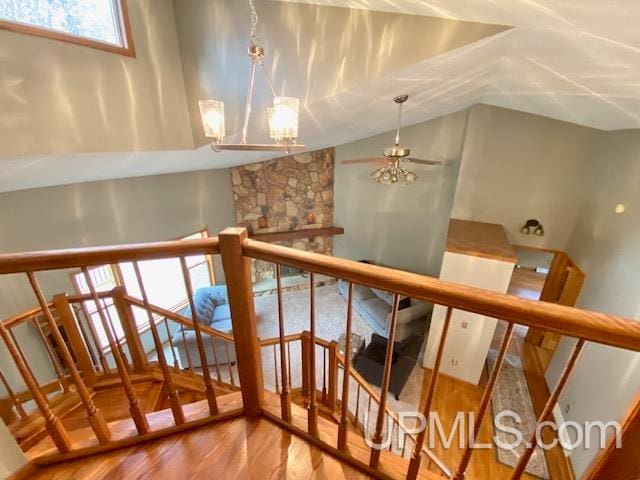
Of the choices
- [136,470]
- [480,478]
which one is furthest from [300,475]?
[480,478]

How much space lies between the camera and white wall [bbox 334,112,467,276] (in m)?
5.05

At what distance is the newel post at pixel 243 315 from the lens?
3.16 ft

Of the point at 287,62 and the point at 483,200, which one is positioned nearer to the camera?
the point at 287,62

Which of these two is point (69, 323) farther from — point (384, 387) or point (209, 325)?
point (209, 325)

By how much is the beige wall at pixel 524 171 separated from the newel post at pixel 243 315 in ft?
15.2

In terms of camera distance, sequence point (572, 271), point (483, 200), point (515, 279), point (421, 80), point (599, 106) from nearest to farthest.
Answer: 1. point (421, 80)
2. point (599, 106)
3. point (572, 271)
4. point (483, 200)
5. point (515, 279)

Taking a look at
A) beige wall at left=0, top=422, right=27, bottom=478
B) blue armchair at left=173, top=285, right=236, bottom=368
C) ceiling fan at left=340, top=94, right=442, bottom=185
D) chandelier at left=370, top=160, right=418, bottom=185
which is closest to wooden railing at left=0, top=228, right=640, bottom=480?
beige wall at left=0, top=422, right=27, bottom=478

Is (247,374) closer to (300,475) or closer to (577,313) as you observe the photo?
(300,475)

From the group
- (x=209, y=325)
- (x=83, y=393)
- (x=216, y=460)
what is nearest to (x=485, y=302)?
(x=216, y=460)

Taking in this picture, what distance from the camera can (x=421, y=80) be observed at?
2355 mm

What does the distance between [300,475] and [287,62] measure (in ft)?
8.69

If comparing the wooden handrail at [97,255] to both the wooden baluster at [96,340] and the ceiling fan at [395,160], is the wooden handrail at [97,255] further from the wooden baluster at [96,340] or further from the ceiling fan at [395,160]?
the ceiling fan at [395,160]

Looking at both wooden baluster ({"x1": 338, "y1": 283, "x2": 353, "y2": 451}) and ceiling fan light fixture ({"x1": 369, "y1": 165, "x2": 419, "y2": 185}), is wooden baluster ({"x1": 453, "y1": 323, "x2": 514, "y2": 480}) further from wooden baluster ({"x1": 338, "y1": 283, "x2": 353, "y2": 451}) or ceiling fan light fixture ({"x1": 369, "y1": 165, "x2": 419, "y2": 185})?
ceiling fan light fixture ({"x1": 369, "y1": 165, "x2": 419, "y2": 185})

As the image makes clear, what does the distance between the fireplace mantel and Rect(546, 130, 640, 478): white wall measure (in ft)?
14.3
